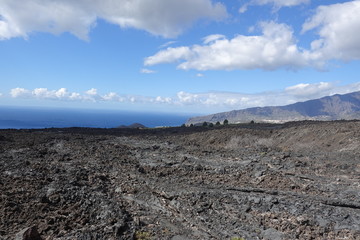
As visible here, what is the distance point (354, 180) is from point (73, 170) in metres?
14.7

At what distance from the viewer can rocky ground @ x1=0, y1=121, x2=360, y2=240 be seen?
9.33 meters

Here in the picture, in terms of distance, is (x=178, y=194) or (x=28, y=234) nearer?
(x=28, y=234)

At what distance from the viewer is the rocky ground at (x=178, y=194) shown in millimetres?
9328

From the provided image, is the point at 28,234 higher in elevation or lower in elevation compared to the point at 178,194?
higher

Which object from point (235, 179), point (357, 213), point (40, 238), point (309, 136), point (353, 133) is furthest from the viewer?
point (309, 136)

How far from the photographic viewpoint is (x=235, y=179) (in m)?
15.5

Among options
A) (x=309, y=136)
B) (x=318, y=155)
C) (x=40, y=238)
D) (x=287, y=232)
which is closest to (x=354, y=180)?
(x=318, y=155)

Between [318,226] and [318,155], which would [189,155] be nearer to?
[318,155]

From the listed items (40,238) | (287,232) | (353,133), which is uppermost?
(353,133)

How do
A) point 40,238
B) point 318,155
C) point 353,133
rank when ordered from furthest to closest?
1. point 353,133
2. point 318,155
3. point 40,238

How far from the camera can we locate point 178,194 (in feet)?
41.8

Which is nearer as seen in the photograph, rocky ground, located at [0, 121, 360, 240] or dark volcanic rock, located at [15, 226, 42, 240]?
dark volcanic rock, located at [15, 226, 42, 240]

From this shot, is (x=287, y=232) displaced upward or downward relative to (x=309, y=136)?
downward

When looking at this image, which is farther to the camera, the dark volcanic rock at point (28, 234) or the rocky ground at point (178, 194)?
the rocky ground at point (178, 194)
